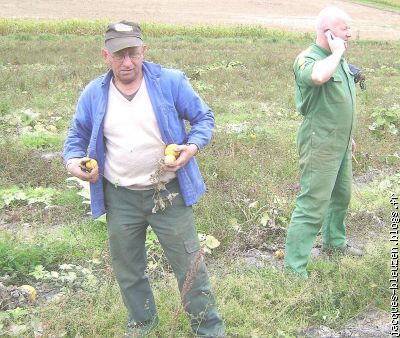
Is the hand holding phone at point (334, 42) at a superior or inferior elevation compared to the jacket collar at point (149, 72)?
superior

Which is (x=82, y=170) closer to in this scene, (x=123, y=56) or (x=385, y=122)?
(x=123, y=56)

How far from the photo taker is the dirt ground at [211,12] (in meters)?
30.4

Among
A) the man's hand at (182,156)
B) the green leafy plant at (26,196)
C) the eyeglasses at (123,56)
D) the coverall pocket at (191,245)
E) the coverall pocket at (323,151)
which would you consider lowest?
the green leafy plant at (26,196)

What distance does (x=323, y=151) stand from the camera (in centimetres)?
423

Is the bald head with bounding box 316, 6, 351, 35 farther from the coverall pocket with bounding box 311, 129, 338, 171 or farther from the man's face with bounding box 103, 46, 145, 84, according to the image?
the man's face with bounding box 103, 46, 145, 84

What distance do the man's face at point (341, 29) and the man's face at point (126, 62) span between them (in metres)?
1.73

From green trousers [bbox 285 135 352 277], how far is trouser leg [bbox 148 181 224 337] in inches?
48.1

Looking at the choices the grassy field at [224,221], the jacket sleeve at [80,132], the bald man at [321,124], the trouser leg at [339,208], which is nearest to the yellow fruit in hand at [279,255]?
the grassy field at [224,221]

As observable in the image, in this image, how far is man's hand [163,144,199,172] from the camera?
3050mm

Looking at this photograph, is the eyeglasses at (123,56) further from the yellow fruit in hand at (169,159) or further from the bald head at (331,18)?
the bald head at (331,18)

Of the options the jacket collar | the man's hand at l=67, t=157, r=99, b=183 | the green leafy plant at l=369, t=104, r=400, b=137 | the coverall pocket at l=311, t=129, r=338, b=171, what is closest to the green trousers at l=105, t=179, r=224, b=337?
the man's hand at l=67, t=157, r=99, b=183

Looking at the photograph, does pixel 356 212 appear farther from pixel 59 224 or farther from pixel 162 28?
pixel 162 28

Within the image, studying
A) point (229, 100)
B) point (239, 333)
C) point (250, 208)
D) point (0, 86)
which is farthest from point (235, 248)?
point (0, 86)

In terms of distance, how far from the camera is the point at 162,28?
25.1m
